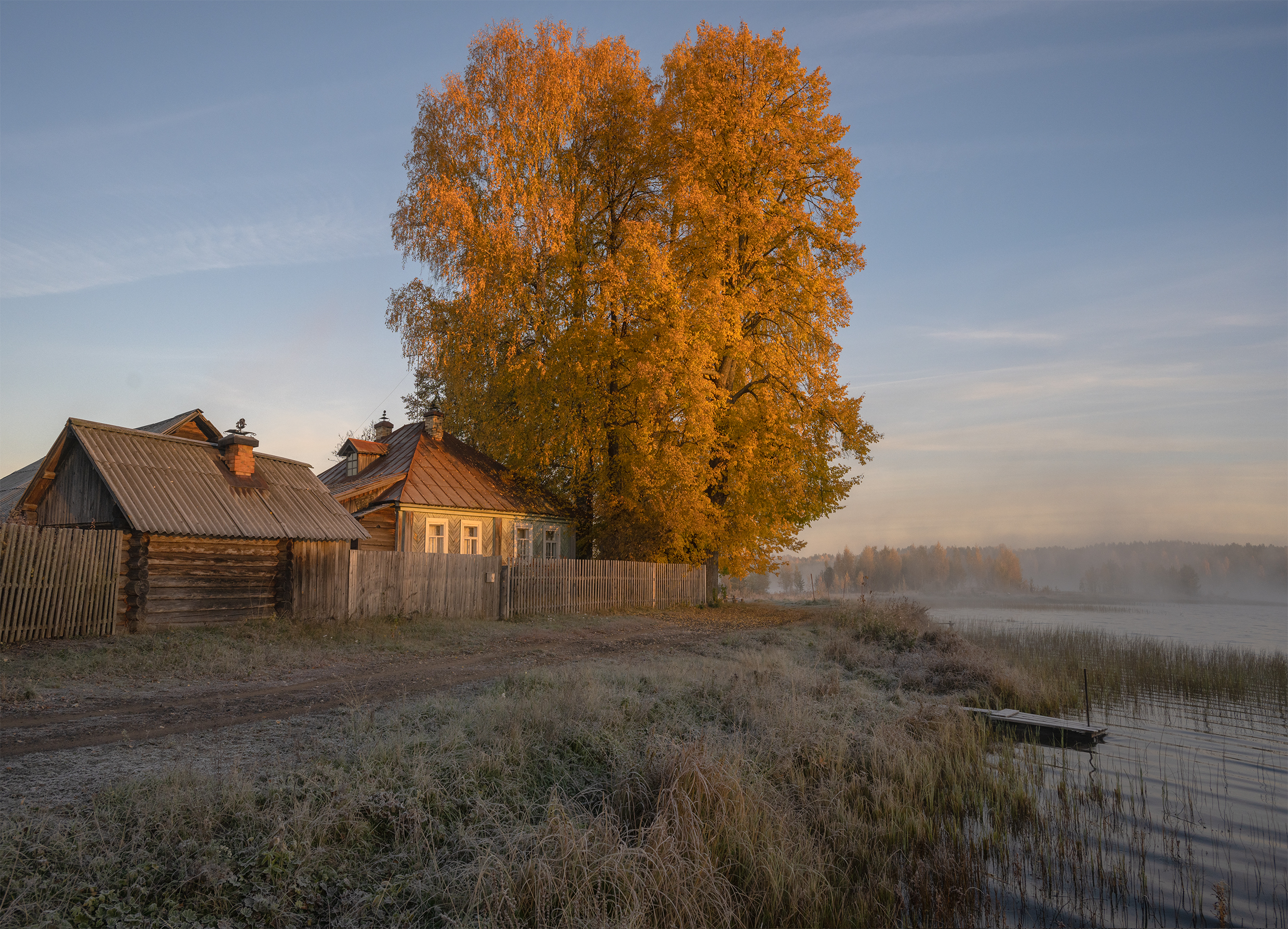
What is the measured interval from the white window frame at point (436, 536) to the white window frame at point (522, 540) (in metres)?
2.84

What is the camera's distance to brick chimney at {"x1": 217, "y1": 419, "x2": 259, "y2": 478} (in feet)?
58.4

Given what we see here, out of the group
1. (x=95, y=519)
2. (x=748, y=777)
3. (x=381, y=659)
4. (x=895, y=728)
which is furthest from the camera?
(x=95, y=519)

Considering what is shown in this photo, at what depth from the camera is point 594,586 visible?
23.0 meters

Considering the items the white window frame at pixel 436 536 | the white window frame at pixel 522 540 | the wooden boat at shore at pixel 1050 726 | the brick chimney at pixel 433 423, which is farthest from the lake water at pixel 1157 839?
the brick chimney at pixel 433 423

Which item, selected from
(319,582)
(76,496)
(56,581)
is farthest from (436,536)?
(56,581)

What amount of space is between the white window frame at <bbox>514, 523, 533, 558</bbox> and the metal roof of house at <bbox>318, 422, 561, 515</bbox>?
2.42ft

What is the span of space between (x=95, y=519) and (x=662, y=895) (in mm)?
16231

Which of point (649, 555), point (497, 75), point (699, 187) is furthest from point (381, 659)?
point (497, 75)

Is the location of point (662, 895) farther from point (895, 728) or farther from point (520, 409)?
point (520, 409)

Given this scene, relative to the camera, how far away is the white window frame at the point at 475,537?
25.7 metres

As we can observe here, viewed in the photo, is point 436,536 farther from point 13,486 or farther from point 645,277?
point 13,486

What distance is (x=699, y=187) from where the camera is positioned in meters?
24.0

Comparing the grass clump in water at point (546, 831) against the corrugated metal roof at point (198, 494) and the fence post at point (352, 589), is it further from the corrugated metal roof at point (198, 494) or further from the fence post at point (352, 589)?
the corrugated metal roof at point (198, 494)

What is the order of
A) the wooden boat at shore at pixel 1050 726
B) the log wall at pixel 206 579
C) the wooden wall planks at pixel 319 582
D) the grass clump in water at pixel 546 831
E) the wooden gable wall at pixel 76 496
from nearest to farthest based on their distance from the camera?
the grass clump in water at pixel 546 831
the wooden boat at shore at pixel 1050 726
the log wall at pixel 206 579
the wooden gable wall at pixel 76 496
the wooden wall planks at pixel 319 582
